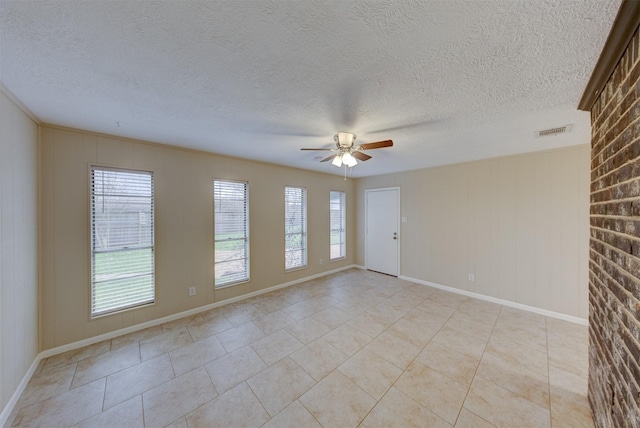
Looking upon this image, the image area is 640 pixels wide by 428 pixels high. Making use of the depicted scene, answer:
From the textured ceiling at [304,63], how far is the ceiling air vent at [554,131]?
0.42 feet

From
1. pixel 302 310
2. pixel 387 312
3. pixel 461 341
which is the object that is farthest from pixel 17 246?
pixel 461 341

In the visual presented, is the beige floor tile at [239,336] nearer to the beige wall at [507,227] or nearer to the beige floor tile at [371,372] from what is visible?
the beige floor tile at [371,372]

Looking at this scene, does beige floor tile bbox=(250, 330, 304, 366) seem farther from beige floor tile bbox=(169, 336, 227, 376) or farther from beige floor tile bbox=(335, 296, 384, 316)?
beige floor tile bbox=(335, 296, 384, 316)

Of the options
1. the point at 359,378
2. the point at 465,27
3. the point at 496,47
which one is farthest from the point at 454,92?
the point at 359,378

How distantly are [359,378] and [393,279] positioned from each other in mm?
3061

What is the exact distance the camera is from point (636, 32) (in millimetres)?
1008

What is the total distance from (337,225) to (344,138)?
3.42 meters

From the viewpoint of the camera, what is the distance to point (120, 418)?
1669 millimetres

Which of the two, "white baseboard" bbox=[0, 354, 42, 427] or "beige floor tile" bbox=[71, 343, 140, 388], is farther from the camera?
"beige floor tile" bbox=[71, 343, 140, 388]

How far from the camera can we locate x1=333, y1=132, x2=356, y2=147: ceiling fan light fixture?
2.40 m

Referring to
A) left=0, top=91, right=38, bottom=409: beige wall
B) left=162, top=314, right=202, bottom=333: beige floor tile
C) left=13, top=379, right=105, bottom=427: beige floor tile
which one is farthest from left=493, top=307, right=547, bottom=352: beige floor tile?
left=0, top=91, right=38, bottom=409: beige wall

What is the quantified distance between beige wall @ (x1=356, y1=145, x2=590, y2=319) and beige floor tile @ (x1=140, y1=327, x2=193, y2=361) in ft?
13.3

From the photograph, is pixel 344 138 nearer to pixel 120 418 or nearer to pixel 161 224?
pixel 161 224

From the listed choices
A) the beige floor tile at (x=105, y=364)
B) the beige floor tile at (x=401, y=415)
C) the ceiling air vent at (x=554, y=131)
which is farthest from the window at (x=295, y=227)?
the ceiling air vent at (x=554, y=131)
